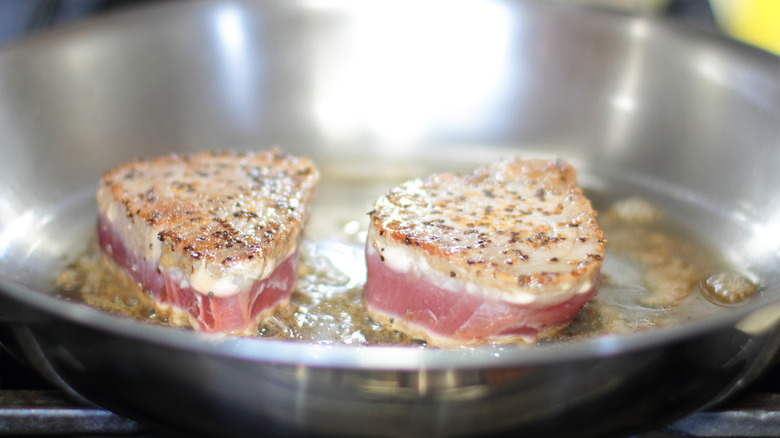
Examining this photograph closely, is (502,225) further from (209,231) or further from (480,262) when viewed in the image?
(209,231)

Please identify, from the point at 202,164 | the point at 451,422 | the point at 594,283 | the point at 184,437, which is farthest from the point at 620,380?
the point at 202,164

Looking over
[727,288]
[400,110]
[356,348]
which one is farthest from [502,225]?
[400,110]

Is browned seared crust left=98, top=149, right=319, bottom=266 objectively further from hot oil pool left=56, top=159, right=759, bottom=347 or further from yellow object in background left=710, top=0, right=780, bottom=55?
yellow object in background left=710, top=0, right=780, bottom=55

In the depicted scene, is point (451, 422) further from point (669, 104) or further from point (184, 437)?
point (669, 104)

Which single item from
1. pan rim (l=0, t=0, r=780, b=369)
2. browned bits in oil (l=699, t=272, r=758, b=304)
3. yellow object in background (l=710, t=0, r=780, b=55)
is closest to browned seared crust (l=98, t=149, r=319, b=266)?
pan rim (l=0, t=0, r=780, b=369)

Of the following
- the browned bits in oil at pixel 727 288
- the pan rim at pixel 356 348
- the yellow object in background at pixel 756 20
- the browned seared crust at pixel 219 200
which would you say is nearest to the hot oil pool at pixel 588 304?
the browned bits in oil at pixel 727 288

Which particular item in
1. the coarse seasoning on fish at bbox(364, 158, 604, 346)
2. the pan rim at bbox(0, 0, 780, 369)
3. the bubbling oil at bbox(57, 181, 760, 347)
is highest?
the pan rim at bbox(0, 0, 780, 369)
